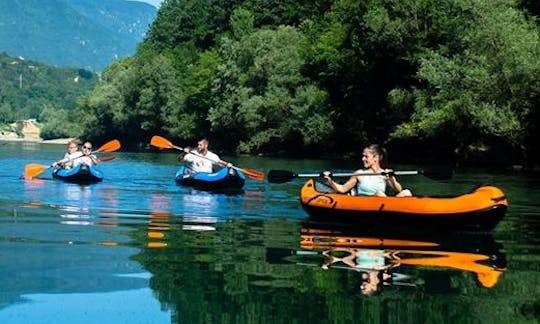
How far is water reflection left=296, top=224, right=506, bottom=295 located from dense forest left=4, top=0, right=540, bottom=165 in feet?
71.6

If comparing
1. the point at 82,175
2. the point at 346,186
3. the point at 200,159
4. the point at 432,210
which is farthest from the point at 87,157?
the point at 432,210

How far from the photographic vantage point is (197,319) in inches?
259

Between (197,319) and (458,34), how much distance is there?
102ft

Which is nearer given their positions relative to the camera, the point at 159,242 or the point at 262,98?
the point at 159,242

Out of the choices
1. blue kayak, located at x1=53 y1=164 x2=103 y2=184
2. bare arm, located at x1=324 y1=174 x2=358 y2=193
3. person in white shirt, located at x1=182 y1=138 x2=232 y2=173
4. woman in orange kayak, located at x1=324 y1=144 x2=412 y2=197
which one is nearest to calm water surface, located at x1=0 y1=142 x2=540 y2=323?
bare arm, located at x1=324 y1=174 x2=358 y2=193

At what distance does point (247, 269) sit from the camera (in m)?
8.74

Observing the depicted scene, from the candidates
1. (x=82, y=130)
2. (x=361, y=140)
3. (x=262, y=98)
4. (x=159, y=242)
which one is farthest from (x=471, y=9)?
(x=82, y=130)

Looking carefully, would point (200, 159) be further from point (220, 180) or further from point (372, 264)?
point (372, 264)

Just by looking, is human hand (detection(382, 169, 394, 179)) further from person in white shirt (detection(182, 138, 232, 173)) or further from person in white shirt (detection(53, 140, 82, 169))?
person in white shirt (detection(53, 140, 82, 169))

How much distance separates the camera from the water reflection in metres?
8.30

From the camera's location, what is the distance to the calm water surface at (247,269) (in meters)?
6.84

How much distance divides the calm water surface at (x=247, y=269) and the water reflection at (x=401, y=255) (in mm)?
15

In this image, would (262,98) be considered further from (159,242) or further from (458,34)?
(159,242)

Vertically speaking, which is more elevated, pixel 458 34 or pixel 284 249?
pixel 458 34
